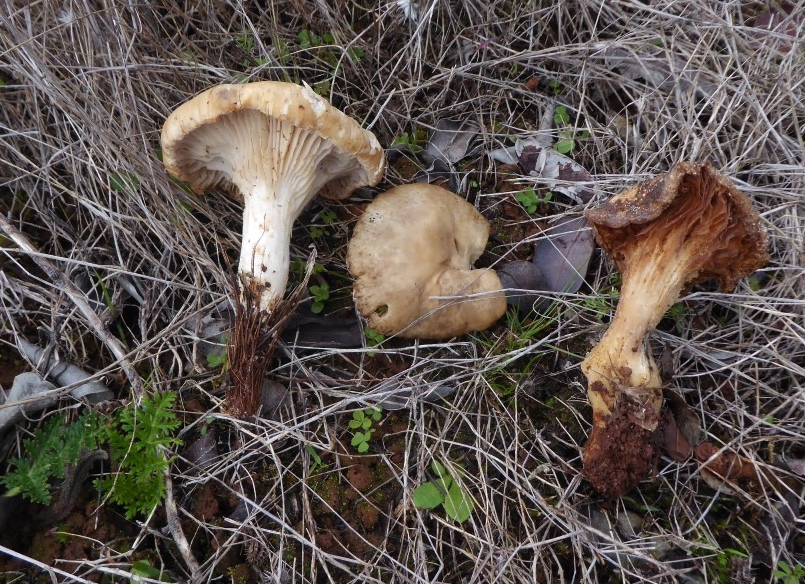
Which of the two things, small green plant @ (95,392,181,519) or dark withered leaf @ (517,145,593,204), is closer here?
small green plant @ (95,392,181,519)

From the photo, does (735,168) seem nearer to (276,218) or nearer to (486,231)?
(486,231)

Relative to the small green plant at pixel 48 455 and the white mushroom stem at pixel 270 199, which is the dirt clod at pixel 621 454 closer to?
the white mushroom stem at pixel 270 199

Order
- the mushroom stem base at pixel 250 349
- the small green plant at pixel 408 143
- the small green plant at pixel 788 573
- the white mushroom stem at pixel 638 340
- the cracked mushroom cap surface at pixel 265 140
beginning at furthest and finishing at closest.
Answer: the small green plant at pixel 408 143 → the mushroom stem base at pixel 250 349 → the white mushroom stem at pixel 638 340 → the small green plant at pixel 788 573 → the cracked mushroom cap surface at pixel 265 140

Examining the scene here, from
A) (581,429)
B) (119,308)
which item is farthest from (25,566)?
(581,429)

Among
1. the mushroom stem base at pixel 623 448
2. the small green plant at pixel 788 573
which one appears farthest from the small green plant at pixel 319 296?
the small green plant at pixel 788 573

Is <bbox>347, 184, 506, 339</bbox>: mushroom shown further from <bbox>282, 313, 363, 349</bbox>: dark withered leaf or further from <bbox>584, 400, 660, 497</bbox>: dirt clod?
<bbox>584, 400, 660, 497</bbox>: dirt clod

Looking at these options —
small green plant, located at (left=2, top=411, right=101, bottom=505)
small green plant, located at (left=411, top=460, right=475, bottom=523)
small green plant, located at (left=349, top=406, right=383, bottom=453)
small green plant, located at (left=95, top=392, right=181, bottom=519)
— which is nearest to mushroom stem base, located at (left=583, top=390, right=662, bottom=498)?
small green plant, located at (left=411, top=460, right=475, bottom=523)
